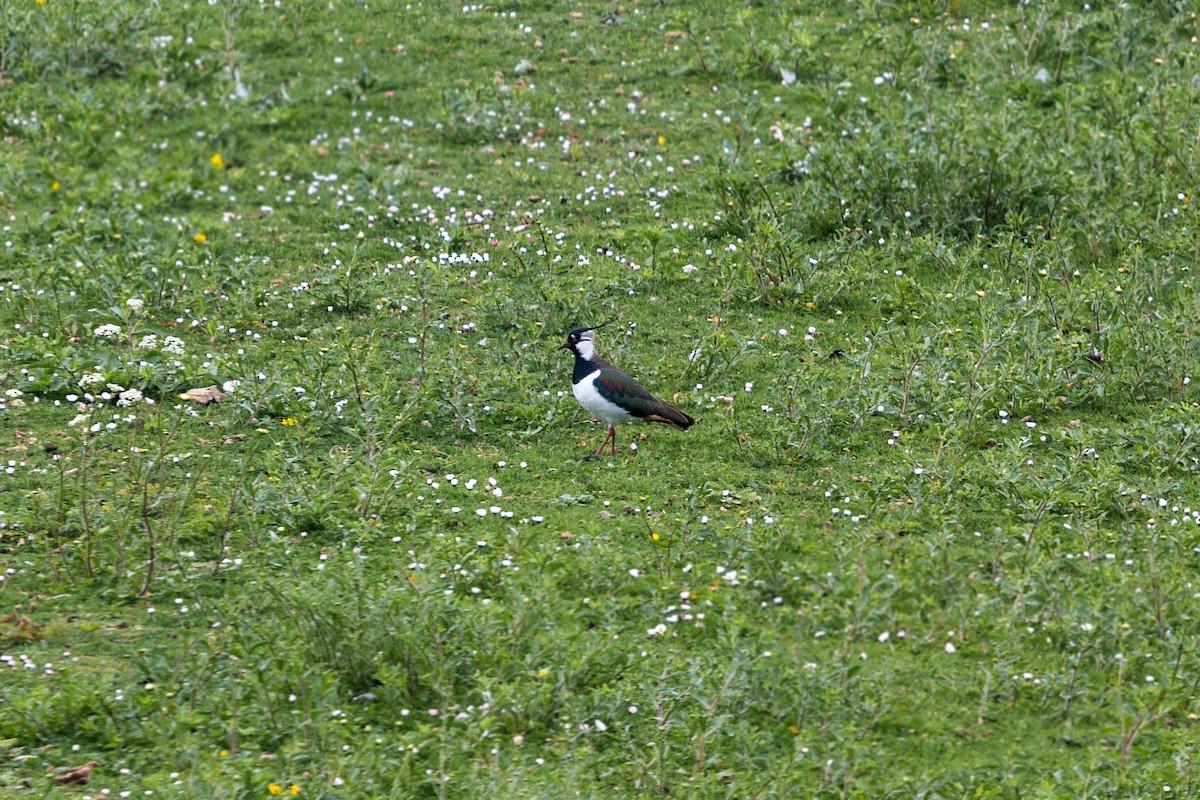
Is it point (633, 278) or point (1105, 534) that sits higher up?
point (633, 278)

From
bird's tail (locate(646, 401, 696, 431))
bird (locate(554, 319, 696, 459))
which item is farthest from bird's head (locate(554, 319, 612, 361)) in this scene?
bird's tail (locate(646, 401, 696, 431))

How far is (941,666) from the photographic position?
757 cm

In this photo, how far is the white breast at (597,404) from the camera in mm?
9625

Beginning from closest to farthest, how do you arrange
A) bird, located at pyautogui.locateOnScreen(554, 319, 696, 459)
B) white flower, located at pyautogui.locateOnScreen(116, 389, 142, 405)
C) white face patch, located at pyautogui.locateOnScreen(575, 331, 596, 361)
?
bird, located at pyautogui.locateOnScreen(554, 319, 696, 459) < white flower, located at pyautogui.locateOnScreen(116, 389, 142, 405) < white face patch, located at pyautogui.locateOnScreen(575, 331, 596, 361)

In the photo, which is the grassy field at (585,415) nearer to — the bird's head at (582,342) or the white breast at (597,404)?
the white breast at (597,404)

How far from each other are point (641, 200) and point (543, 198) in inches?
34.4

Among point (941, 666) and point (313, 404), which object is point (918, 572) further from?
point (313, 404)

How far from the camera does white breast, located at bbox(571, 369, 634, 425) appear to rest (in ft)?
31.6

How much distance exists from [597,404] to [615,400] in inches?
5.1

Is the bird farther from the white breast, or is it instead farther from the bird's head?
the bird's head

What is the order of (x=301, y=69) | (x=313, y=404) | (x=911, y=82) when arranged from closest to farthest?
(x=313, y=404)
(x=911, y=82)
(x=301, y=69)

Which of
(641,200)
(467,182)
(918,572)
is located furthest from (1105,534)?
(467,182)

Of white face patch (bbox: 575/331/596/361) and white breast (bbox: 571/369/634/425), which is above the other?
white face patch (bbox: 575/331/596/361)

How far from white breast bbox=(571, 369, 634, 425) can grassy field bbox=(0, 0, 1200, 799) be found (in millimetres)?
341
